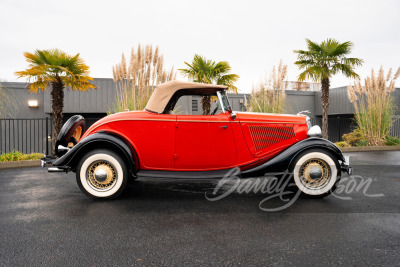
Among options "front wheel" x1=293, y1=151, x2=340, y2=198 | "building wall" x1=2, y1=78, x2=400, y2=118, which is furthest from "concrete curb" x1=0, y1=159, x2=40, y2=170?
"front wheel" x1=293, y1=151, x2=340, y2=198

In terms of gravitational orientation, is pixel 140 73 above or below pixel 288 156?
above

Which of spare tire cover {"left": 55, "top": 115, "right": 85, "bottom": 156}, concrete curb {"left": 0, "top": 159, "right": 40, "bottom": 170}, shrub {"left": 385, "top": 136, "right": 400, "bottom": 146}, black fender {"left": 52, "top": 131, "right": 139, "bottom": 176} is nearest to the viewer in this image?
black fender {"left": 52, "top": 131, "right": 139, "bottom": 176}

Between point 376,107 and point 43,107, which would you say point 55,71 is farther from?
point 376,107

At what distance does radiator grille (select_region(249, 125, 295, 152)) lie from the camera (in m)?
4.05

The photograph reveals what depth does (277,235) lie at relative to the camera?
2613mm

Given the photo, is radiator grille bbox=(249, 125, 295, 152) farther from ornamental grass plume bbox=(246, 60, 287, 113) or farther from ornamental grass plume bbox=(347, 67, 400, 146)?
ornamental grass plume bbox=(347, 67, 400, 146)

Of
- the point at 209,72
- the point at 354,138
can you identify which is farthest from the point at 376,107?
the point at 209,72

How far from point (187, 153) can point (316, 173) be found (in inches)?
72.9

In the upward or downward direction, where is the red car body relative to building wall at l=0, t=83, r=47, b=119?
downward

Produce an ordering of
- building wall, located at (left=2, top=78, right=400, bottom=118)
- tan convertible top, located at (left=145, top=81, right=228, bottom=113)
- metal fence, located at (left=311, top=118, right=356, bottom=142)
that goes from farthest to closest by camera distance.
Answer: metal fence, located at (left=311, top=118, right=356, bottom=142) < building wall, located at (left=2, top=78, right=400, bottom=118) < tan convertible top, located at (left=145, top=81, right=228, bottom=113)

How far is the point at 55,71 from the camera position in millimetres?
8203

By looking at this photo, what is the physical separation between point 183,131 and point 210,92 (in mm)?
845

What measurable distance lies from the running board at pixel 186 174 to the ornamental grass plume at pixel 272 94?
596 cm

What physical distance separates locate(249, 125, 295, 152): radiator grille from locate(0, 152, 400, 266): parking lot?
813 millimetres
